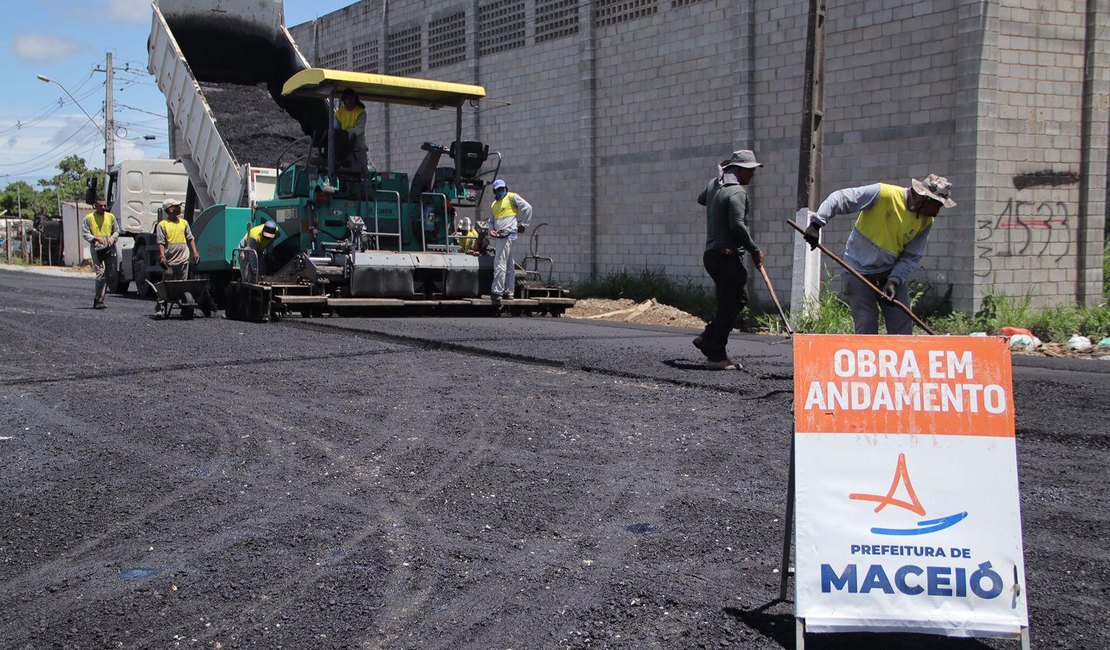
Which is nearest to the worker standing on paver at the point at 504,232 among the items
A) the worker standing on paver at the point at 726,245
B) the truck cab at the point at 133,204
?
the worker standing on paver at the point at 726,245

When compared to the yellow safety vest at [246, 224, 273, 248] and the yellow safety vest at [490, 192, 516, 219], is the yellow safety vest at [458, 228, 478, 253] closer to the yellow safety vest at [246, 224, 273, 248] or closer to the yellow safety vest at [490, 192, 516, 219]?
the yellow safety vest at [490, 192, 516, 219]

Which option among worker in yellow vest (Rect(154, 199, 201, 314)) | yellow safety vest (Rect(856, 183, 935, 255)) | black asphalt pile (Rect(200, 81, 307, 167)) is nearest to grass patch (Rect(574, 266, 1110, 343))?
yellow safety vest (Rect(856, 183, 935, 255))

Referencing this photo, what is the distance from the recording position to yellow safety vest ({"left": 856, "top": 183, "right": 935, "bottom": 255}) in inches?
268

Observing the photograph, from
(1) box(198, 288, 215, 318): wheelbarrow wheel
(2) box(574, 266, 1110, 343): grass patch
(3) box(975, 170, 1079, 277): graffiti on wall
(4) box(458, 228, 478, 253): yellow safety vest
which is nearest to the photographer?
→ (2) box(574, 266, 1110, 343): grass patch

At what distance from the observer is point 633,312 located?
16.2 meters

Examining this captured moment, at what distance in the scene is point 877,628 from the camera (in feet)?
10.9

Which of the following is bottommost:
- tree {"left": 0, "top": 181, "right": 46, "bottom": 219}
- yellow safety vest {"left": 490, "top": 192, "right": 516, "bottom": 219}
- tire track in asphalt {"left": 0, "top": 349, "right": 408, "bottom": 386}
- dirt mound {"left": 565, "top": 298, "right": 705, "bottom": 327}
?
tire track in asphalt {"left": 0, "top": 349, "right": 408, "bottom": 386}

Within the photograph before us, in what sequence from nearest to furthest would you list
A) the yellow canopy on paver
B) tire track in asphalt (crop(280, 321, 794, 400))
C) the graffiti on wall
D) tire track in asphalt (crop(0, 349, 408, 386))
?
tire track in asphalt (crop(280, 321, 794, 400)) → tire track in asphalt (crop(0, 349, 408, 386)) → the graffiti on wall → the yellow canopy on paver

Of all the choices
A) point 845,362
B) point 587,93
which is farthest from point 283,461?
point 587,93

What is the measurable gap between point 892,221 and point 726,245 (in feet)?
6.63

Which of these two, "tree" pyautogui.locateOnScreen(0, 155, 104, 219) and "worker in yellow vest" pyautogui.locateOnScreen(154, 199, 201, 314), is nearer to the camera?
"worker in yellow vest" pyautogui.locateOnScreen(154, 199, 201, 314)

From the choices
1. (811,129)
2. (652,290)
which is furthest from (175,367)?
(652,290)

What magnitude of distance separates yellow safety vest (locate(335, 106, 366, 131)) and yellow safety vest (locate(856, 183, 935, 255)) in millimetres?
8407

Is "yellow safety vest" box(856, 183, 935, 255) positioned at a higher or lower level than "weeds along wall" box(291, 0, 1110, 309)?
lower
